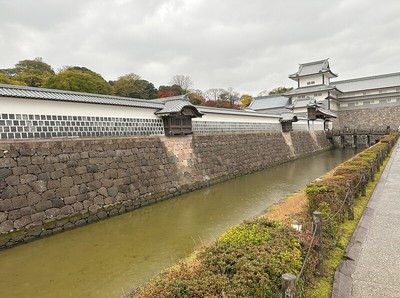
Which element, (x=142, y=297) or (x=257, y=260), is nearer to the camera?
(x=142, y=297)

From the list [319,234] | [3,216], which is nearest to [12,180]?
A: [3,216]

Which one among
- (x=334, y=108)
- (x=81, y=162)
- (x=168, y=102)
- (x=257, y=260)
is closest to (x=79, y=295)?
(x=257, y=260)

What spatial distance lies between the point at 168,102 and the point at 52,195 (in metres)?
7.06

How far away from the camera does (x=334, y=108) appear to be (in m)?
36.5

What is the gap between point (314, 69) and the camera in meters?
37.7

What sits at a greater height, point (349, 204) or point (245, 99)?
point (245, 99)

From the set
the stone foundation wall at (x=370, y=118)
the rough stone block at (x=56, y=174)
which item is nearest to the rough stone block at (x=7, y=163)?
the rough stone block at (x=56, y=174)

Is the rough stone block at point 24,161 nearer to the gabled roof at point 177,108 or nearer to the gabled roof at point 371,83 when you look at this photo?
the gabled roof at point 177,108

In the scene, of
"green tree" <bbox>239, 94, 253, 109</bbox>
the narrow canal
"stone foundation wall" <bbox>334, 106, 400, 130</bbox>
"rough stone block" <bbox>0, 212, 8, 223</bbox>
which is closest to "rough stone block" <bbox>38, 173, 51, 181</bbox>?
"rough stone block" <bbox>0, 212, 8, 223</bbox>

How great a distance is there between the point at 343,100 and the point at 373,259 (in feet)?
125

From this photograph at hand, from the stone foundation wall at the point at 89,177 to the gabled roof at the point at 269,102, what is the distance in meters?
24.9

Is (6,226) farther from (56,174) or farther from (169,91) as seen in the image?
(169,91)

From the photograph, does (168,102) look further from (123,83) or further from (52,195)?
(123,83)

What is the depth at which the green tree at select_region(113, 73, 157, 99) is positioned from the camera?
35.3 meters
